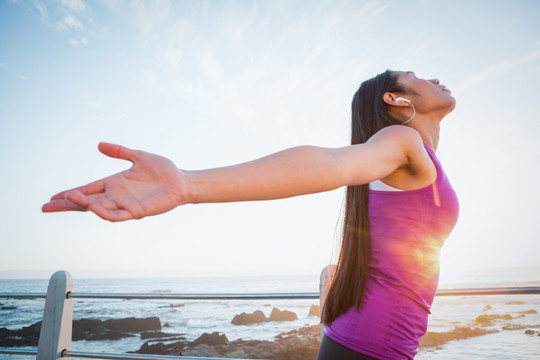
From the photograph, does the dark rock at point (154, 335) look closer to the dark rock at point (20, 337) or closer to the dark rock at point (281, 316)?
the dark rock at point (20, 337)

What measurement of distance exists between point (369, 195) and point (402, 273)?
26 centimetres

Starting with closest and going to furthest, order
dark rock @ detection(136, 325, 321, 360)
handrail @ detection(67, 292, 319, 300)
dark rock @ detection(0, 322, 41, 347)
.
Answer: handrail @ detection(67, 292, 319, 300) < dark rock @ detection(136, 325, 321, 360) < dark rock @ detection(0, 322, 41, 347)

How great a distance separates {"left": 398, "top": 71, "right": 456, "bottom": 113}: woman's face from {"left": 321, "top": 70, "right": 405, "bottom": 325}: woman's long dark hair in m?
0.03

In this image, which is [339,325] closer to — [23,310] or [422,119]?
[422,119]

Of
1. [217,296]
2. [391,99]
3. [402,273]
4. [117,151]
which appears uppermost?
[391,99]

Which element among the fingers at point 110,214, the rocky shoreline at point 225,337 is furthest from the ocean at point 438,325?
the fingers at point 110,214

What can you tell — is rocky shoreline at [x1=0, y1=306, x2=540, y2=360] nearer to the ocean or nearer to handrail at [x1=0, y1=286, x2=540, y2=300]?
the ocean

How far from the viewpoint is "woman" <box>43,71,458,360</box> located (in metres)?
0.68

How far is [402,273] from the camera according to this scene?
975 millimetres

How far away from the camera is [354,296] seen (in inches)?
40.5

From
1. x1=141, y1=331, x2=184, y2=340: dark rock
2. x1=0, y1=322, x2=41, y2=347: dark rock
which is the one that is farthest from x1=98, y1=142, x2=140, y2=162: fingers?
x1=0, y1=322, x2=41, y2=347: dark rock

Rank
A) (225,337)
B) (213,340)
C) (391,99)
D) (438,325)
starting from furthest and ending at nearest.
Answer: (438,325)
(225,337)
(213,340)
(391,99)

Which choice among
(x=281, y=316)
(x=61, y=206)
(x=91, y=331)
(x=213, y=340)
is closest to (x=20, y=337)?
(x=91, y=331)

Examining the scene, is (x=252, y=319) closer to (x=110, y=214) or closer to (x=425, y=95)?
(x=425, y=95)
